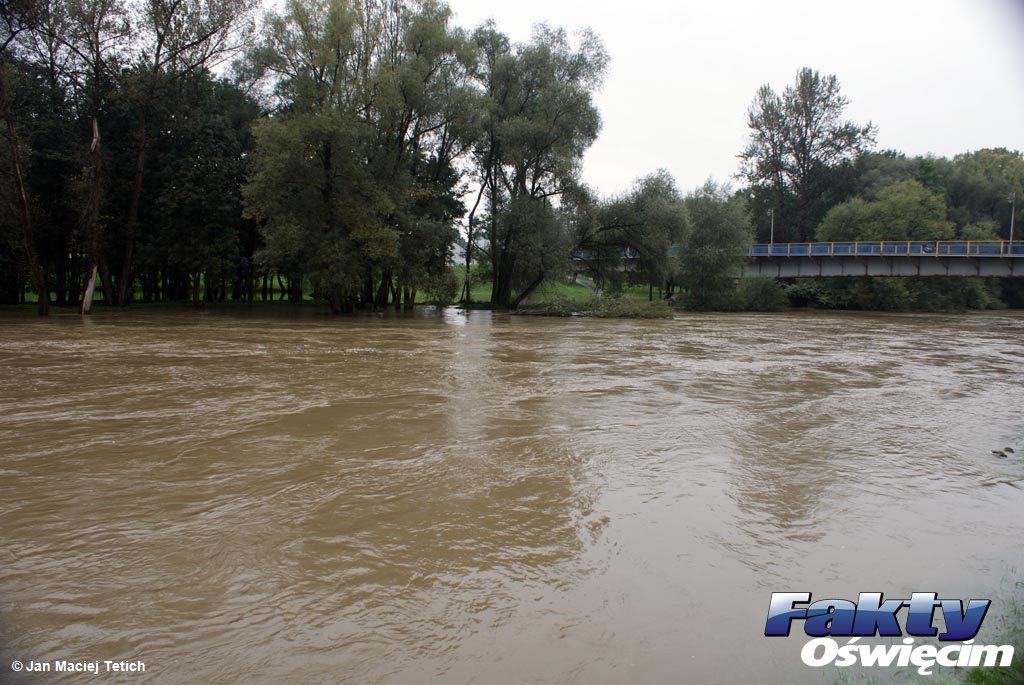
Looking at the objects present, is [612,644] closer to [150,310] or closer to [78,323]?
[78,323]

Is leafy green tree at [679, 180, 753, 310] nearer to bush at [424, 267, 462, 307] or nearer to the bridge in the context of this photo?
the bridge

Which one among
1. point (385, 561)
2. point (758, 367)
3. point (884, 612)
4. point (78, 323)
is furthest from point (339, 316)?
point (884, 612)

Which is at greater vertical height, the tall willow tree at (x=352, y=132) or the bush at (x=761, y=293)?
the tall willow tree at (x=352, y=132)

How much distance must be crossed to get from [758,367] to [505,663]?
583 inches

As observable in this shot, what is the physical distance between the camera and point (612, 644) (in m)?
3.67

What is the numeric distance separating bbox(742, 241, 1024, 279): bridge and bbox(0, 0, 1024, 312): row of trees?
16.3 meters

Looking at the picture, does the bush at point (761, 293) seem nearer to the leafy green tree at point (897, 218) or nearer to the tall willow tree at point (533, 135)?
the leafy green tree at point (897, 218)

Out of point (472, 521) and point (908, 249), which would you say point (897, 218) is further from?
point (472, 521)

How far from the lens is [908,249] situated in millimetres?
48719

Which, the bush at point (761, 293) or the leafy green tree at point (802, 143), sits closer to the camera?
the bush at point (761, 293)

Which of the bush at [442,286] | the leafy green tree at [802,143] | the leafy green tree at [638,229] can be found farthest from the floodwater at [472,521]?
the leafy green tree at [802,143]

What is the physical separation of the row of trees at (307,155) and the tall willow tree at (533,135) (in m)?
0.12

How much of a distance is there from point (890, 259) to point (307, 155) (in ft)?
147

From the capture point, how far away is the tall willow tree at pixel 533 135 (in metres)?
37.0
